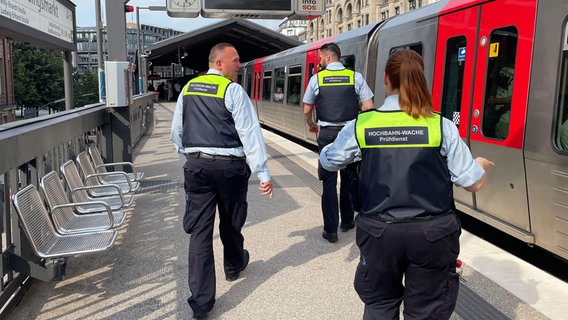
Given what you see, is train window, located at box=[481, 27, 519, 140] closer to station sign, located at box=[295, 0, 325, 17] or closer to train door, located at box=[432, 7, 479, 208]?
train door, located at box=[432, 7, 479, 208]

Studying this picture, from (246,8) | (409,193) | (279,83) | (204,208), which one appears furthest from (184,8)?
(409,193)

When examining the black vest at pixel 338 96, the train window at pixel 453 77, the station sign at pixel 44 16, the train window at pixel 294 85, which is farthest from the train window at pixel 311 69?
the black vest at pixel 338 96

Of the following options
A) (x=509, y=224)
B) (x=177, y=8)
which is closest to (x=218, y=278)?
(x=509, y=224)

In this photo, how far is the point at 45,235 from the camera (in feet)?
12.2

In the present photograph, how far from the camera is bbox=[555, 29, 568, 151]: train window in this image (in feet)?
13.5

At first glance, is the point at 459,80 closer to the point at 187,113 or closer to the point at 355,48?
the point at 187,113

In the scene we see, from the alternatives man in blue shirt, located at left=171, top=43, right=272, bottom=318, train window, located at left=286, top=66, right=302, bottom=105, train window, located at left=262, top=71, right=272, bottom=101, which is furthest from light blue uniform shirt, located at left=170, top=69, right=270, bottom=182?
train window, located at left=262, top=71, right=272, bottom=101

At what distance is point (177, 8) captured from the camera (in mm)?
12805

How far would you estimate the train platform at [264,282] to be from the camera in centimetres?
353

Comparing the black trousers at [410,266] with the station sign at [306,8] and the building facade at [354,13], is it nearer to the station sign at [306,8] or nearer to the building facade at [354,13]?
the station sign at [306,8]

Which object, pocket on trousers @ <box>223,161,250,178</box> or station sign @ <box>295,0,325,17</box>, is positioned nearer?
pocket on trousers @ <box>223,161,250,178</box>

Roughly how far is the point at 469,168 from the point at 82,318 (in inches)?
102

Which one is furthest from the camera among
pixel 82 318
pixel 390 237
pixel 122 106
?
pixel 122 106

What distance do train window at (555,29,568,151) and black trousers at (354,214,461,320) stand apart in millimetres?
2267
